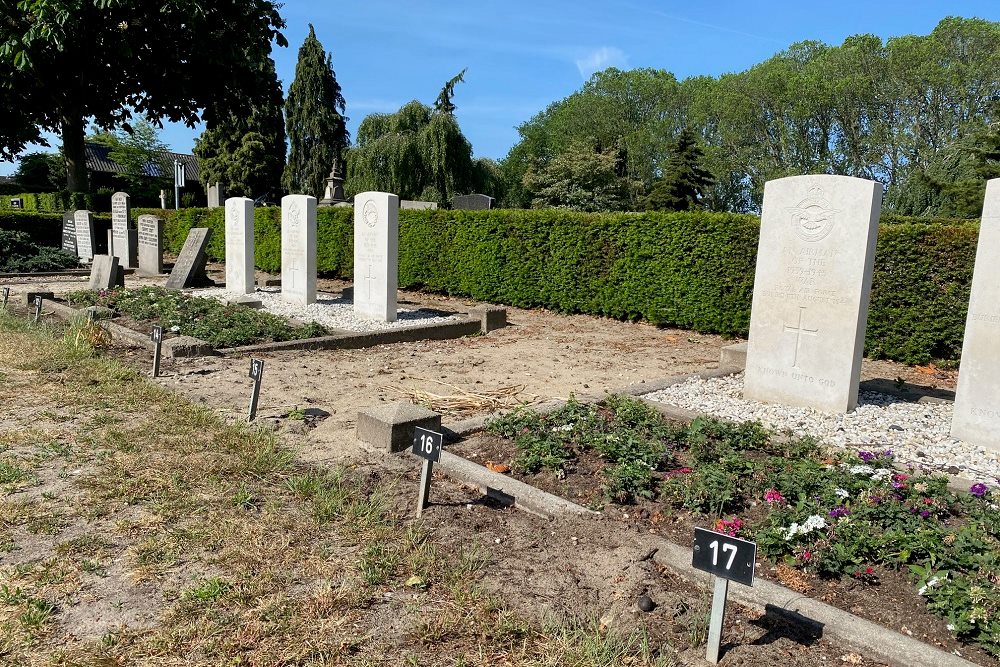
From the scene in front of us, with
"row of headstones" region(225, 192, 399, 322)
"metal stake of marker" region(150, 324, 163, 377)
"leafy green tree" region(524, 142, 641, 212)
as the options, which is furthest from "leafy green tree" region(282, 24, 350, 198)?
"metal stake of marker" region(150, 324, 163, 377)

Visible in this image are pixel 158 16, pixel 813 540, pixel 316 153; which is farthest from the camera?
pixel 316 153

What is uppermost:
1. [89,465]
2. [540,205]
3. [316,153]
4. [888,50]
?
[888,50]

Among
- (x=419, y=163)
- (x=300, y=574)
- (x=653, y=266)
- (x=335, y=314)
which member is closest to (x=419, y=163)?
(x=419, y=163)

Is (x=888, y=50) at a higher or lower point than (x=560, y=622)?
higher

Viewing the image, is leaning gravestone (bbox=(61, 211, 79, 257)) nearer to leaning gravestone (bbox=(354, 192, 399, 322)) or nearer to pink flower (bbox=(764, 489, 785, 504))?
leaning gravestone (bbox=(354, 192, 399, 322))

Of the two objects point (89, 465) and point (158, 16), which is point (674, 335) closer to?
point (89, 465)

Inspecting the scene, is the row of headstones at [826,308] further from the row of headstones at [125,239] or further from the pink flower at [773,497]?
the row of headstones at [125,239]

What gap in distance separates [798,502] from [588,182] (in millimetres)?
33455

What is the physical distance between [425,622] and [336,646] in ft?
1.12

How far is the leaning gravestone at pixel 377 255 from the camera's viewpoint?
1045 centimetres

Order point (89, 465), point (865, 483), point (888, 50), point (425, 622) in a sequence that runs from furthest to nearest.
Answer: point (888, 50)
point (89, 465)
point (865, 483)
point (425, 622)

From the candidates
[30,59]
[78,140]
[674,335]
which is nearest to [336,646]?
[674,335]

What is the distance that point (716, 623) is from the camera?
244 centimetres

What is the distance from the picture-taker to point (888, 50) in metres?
33.8
